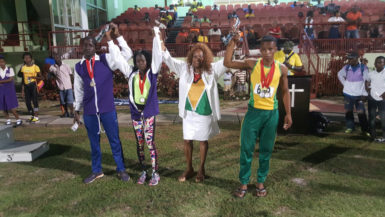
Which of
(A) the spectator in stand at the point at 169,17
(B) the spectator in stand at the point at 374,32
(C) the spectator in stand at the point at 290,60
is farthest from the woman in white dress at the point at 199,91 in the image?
(A) the spectator in stand at the point at 169,17

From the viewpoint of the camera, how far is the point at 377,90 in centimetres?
586

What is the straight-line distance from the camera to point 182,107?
13.0 ft

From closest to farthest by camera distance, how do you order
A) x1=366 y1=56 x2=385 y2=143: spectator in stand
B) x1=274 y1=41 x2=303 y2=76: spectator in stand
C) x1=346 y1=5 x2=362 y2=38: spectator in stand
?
x1=366 y1=56 x2=385 y2=143: spectator in stand, x1=274 y1=41 x2=303 y2=76: spectator in stand, x1=346 y1=5 x2=362 y2=38: spectator in stand

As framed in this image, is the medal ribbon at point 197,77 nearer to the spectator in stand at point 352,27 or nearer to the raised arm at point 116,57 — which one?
the raised arm at point 116,57

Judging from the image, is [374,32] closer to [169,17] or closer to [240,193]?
[169,17]

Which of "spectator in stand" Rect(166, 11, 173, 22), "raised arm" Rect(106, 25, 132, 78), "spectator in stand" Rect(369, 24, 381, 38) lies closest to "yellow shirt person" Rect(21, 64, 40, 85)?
"raised arm" Rect(106, 25, 132, 78)

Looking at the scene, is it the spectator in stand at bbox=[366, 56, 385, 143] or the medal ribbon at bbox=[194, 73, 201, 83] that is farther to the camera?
the spectator in stand at bbox=[366, 56, 385, 143]

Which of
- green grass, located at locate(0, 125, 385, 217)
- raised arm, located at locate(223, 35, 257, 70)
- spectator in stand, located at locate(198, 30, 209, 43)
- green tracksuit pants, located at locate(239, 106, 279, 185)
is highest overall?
spectator in stand, located at locate(198, 30, 209, 43)

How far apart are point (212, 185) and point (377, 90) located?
4.01 metres

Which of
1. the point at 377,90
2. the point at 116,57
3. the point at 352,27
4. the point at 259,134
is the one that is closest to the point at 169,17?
the point at 352,27

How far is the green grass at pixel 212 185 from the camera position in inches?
138

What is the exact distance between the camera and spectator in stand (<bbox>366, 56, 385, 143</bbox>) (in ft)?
18.9

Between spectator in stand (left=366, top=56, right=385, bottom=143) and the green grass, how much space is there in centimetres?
53

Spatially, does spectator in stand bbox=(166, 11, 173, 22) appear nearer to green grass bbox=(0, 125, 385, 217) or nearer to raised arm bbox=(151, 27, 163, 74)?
green grass bbox=(0, 125, 385, 217)
